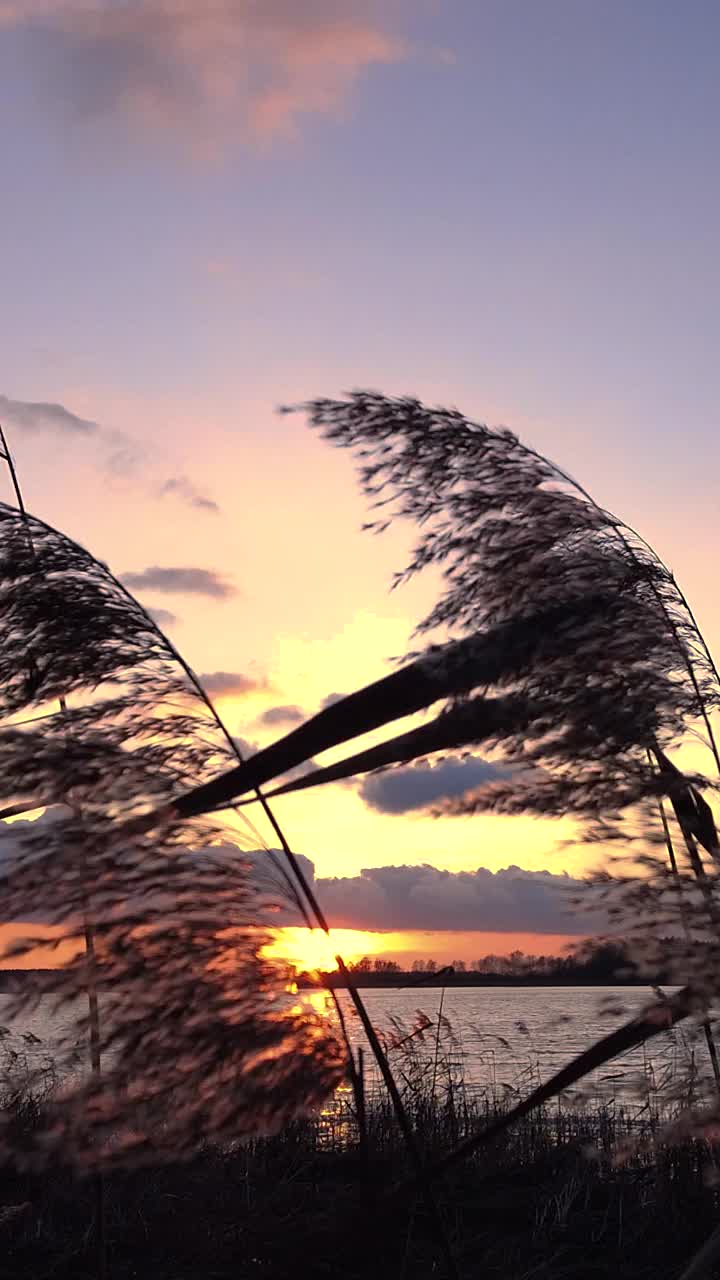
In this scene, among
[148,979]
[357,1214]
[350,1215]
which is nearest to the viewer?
[148,979]

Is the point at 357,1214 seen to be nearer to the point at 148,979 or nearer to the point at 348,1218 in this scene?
the point at 348,1218

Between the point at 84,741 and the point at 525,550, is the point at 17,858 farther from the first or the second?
the point at 525,550

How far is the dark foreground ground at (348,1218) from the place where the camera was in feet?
13.3

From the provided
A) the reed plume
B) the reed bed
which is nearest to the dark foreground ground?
the reed bed

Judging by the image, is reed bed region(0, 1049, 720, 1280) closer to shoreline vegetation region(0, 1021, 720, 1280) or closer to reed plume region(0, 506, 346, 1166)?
shoreline vegetation region(0, 1021, 720, 1280)

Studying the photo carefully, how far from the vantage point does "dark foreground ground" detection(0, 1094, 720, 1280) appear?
4.04m

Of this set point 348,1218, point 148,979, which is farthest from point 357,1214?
point 148,979

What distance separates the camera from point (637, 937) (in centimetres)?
222

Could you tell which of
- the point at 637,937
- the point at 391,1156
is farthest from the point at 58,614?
the point at 391,1156

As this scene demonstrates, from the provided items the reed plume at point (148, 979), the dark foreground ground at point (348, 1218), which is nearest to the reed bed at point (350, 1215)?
the dark foreground ground at point (348, 1218)

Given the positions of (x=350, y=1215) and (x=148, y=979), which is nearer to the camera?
(x=148, y=979)

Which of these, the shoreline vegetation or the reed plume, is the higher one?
the reed plume

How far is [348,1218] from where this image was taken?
440cm

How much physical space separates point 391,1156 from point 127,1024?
170 inches
